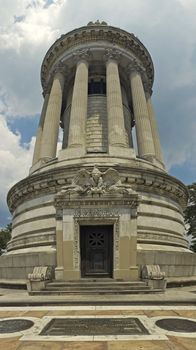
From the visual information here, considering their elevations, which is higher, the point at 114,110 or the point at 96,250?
the point at 114,110

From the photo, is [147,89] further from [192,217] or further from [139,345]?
[139,345]

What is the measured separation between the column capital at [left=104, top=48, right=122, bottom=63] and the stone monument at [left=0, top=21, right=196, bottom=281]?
0.12m

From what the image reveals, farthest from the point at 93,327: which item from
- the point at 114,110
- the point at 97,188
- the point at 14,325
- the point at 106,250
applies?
the point at 114,110

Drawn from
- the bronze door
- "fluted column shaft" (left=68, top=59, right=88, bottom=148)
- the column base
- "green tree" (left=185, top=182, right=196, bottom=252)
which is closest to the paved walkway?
the column base

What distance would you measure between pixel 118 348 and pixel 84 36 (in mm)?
36876

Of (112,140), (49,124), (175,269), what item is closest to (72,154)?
(112,140)

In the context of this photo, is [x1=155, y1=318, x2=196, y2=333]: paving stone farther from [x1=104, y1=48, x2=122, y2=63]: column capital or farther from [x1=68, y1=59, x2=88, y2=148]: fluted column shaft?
[x1=104, y1=48, x2=122, y2=63]: column capital

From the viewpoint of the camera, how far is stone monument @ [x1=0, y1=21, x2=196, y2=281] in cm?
1833

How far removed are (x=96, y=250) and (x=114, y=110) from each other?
17.0m

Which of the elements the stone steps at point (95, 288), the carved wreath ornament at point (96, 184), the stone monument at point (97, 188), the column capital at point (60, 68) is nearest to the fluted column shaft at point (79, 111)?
the stone monument at point (97, 188)

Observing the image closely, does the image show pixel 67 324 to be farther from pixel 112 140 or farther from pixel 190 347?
pixel 112 140

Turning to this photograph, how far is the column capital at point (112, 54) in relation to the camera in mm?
36375

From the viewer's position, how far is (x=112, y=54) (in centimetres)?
3647

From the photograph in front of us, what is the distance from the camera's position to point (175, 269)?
20422 mm
